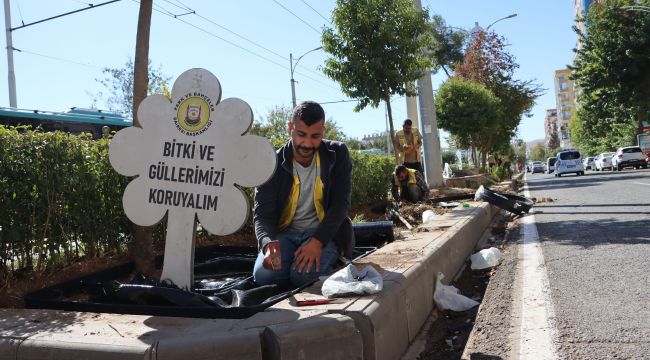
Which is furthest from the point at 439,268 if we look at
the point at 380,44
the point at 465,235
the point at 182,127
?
the point at 380,44

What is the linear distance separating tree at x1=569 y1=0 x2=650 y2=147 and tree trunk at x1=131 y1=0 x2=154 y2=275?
104 ft

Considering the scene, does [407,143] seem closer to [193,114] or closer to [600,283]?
[600,283]

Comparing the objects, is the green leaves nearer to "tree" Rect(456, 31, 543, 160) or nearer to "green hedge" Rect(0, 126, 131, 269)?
"tree" Rect(456, 31, 543, 160)

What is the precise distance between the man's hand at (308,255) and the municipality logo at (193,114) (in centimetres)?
95

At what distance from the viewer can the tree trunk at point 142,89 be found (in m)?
4.01

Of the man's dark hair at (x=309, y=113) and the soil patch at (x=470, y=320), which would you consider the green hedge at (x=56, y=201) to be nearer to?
the man's dark hair at (x=309, y=113)

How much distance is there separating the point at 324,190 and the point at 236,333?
1585 mm

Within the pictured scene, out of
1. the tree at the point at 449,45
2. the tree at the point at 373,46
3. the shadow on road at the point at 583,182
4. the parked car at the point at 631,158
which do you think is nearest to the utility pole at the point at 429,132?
the tree at the point at 373,46

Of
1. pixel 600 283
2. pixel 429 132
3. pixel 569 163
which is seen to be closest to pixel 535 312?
pixel 600 283

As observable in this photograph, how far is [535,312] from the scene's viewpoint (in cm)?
346

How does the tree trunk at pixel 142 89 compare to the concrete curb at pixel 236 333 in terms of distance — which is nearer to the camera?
the concrete curb at pixel 236 333

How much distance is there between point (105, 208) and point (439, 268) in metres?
2.75

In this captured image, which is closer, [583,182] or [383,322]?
[383,322]

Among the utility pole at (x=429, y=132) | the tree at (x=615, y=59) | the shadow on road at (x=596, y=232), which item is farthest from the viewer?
the tree at (x=615, y=59)
